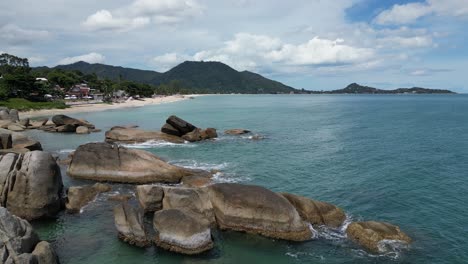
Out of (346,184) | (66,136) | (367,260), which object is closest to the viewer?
(367,260)

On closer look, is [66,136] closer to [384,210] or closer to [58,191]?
[58,191]

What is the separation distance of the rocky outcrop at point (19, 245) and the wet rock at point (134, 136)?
3463 cm

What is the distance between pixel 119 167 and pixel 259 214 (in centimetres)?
1502

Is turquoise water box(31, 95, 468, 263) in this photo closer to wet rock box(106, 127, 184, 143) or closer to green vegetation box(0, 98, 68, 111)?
wet rock box(106, 127, 184, 143)

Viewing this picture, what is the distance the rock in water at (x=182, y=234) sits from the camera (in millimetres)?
19484

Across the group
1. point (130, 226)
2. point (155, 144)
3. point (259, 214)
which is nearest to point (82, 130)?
point (155, 144)

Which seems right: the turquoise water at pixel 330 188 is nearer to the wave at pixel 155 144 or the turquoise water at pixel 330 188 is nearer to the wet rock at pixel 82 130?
the wave at pixel 155 144

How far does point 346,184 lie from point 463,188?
9452mm

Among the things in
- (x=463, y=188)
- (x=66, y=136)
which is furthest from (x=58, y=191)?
(x=66, y=136)

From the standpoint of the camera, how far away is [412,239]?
71.6ft

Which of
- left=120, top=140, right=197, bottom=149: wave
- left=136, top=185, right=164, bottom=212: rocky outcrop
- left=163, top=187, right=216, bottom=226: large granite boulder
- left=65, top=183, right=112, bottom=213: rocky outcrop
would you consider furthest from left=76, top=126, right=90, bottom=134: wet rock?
left=163, top=187, right=216, bottom=226: large granite boulder

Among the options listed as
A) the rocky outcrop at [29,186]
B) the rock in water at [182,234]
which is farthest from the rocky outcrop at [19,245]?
the rocky outcrop at [29,186]

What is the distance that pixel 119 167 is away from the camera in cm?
3172

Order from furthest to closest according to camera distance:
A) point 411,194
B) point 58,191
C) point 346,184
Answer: point 346,184
point 411,194
point 58,191
